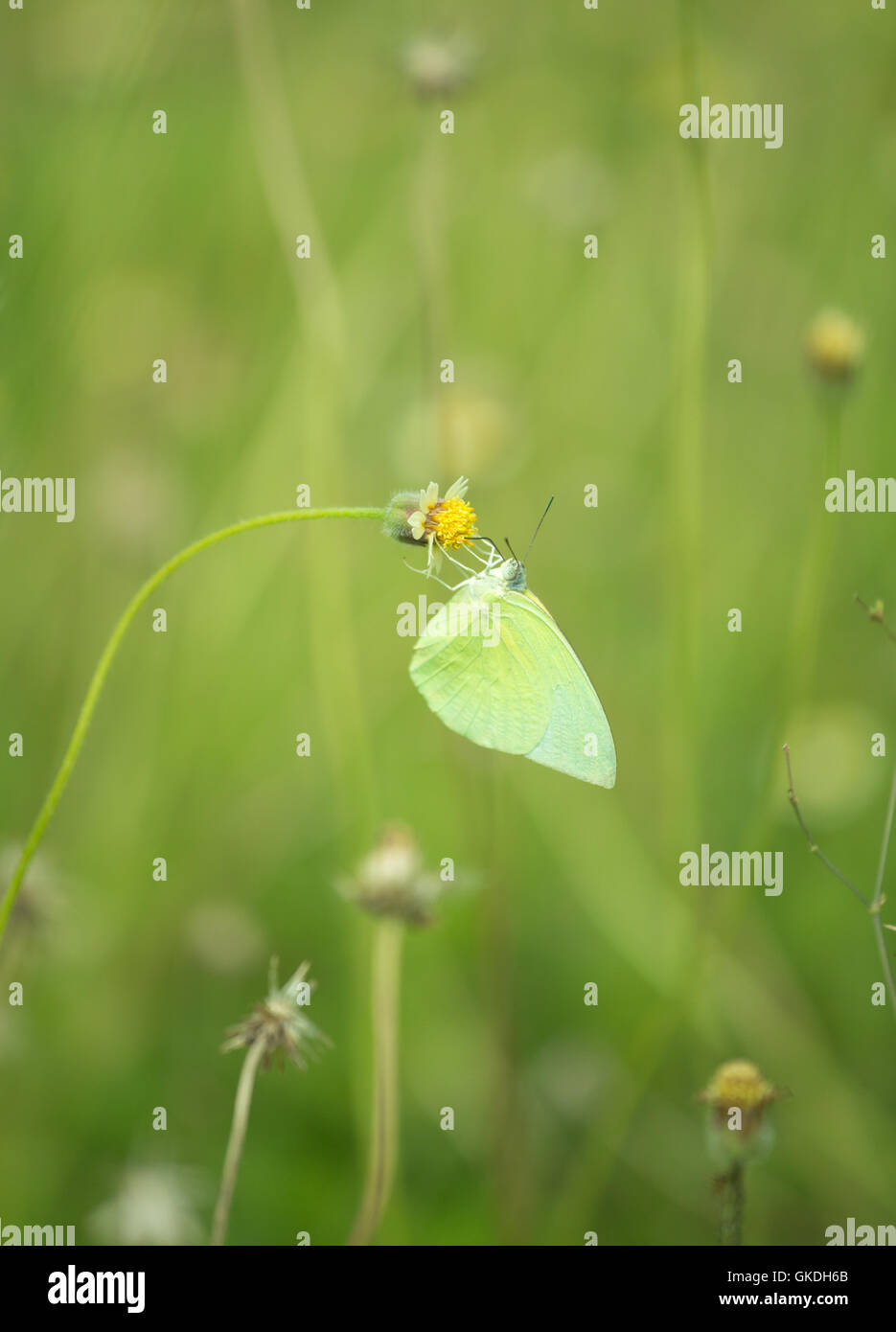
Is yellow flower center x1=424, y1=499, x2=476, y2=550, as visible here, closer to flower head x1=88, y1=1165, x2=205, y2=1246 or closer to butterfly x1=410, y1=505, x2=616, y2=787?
butterfly x1=410, y1=505, x2=616, y2=787

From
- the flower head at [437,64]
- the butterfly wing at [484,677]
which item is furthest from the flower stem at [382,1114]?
the flower head at [437,64]

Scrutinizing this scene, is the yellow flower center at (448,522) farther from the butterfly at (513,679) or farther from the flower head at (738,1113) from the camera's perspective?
the flower head at (738,1113)

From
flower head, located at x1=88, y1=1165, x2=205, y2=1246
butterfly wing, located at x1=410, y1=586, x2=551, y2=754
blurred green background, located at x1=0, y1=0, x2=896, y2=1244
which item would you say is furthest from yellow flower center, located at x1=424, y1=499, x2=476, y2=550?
flower head, located at x1=88, y1=1165, x2=205, y2=1246

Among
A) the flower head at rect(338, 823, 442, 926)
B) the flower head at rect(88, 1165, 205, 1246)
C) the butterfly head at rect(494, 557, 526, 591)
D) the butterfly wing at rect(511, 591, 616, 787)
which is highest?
the butterfly head at rect(494, 557, 526, 591)

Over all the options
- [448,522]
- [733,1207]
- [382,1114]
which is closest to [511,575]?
[448,522]
